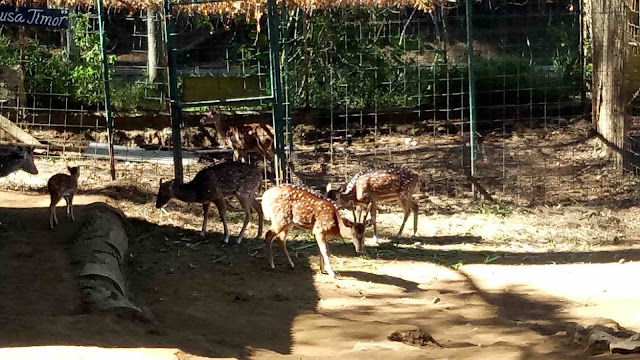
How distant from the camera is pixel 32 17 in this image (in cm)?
1258

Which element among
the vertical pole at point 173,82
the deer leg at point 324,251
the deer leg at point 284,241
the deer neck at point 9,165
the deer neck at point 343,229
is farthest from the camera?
the vertical pole at point 173,82

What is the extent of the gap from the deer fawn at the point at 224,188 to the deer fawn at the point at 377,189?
984mm

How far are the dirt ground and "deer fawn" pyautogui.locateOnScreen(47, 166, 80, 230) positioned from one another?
0.22 meters

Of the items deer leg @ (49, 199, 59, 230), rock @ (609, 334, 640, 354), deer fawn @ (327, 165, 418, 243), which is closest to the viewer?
rock @ (609, 334, 640, 354)

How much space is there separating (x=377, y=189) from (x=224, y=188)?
5.89 feet

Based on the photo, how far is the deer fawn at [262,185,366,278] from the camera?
10020 mm

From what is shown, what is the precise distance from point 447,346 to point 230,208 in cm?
578

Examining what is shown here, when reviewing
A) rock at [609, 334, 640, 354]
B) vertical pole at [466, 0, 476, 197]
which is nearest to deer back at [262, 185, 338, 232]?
vertical pole at [466, 0, 476, 197]

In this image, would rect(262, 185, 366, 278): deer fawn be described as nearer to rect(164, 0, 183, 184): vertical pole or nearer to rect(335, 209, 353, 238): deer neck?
rect(335, 209, 353, 238): deer neck

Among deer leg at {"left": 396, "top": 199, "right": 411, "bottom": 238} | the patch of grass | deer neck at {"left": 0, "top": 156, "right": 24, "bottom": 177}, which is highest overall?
deer neck at {"left": 0, "top": 156, "right": 24, "bottom": 177}

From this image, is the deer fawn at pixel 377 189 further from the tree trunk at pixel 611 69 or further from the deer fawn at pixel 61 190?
the tree trunk at pixel 611 69

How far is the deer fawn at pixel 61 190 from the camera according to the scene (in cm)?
1067

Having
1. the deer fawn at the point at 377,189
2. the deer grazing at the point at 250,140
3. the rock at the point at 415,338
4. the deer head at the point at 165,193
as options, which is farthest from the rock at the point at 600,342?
A: the deer grazing at the point at 250,140

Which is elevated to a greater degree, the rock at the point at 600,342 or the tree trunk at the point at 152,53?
the tree trunk at the point at 152,53
